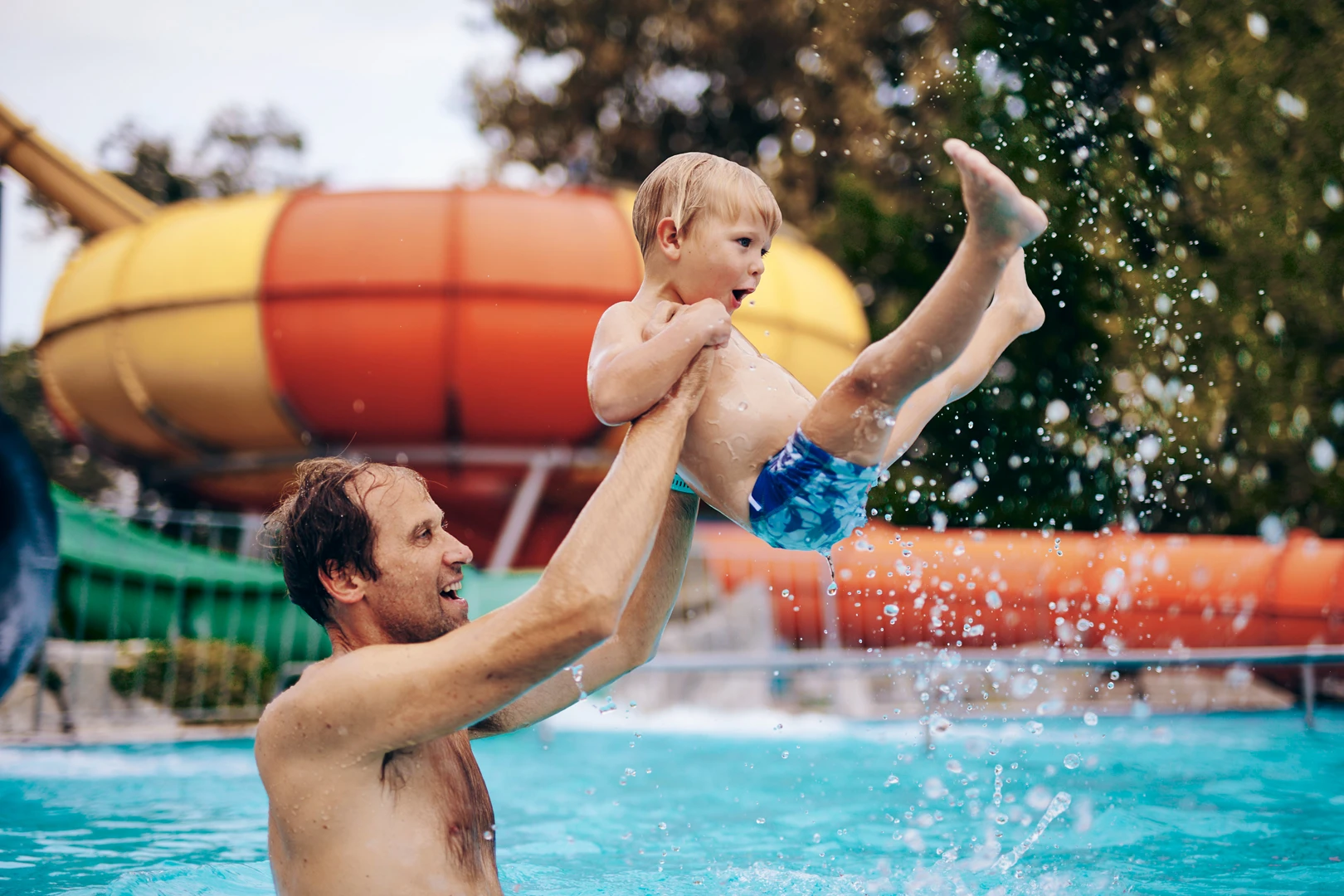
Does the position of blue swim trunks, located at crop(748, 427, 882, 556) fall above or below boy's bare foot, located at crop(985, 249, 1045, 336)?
below

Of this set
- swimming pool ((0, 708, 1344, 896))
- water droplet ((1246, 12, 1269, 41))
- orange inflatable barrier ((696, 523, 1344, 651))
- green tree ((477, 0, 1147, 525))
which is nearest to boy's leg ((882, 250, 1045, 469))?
swimming pool ((0, 708, 1344, 896))

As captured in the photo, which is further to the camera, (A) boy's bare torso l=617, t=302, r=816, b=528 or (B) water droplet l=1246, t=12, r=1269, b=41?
(B) water droplet l=1246, t=12, r=1269, b=41

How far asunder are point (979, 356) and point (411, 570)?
145 centimetres

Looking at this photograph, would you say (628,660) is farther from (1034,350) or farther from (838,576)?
(1034,350)

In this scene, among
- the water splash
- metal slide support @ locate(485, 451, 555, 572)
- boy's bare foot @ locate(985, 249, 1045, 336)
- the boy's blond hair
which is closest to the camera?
the boy's blond hair

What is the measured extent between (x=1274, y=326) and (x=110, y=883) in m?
13.4

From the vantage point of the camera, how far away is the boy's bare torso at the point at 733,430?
266cm

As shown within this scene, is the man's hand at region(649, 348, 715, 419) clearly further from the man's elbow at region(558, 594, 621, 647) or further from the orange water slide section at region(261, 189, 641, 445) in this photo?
the orange water slide section at region(261, 189, 641, 445)

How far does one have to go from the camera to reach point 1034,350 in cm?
1677

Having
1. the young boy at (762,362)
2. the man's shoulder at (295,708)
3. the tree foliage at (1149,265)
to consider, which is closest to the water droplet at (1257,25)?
the tree foliage at (1149,265)

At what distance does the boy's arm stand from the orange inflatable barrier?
328 inches

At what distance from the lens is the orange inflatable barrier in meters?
10.5

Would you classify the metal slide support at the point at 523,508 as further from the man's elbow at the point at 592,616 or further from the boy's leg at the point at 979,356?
the man's elbow at the point at 592,616

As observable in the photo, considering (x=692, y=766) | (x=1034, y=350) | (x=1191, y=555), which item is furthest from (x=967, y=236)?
(x=1034, y=350)
